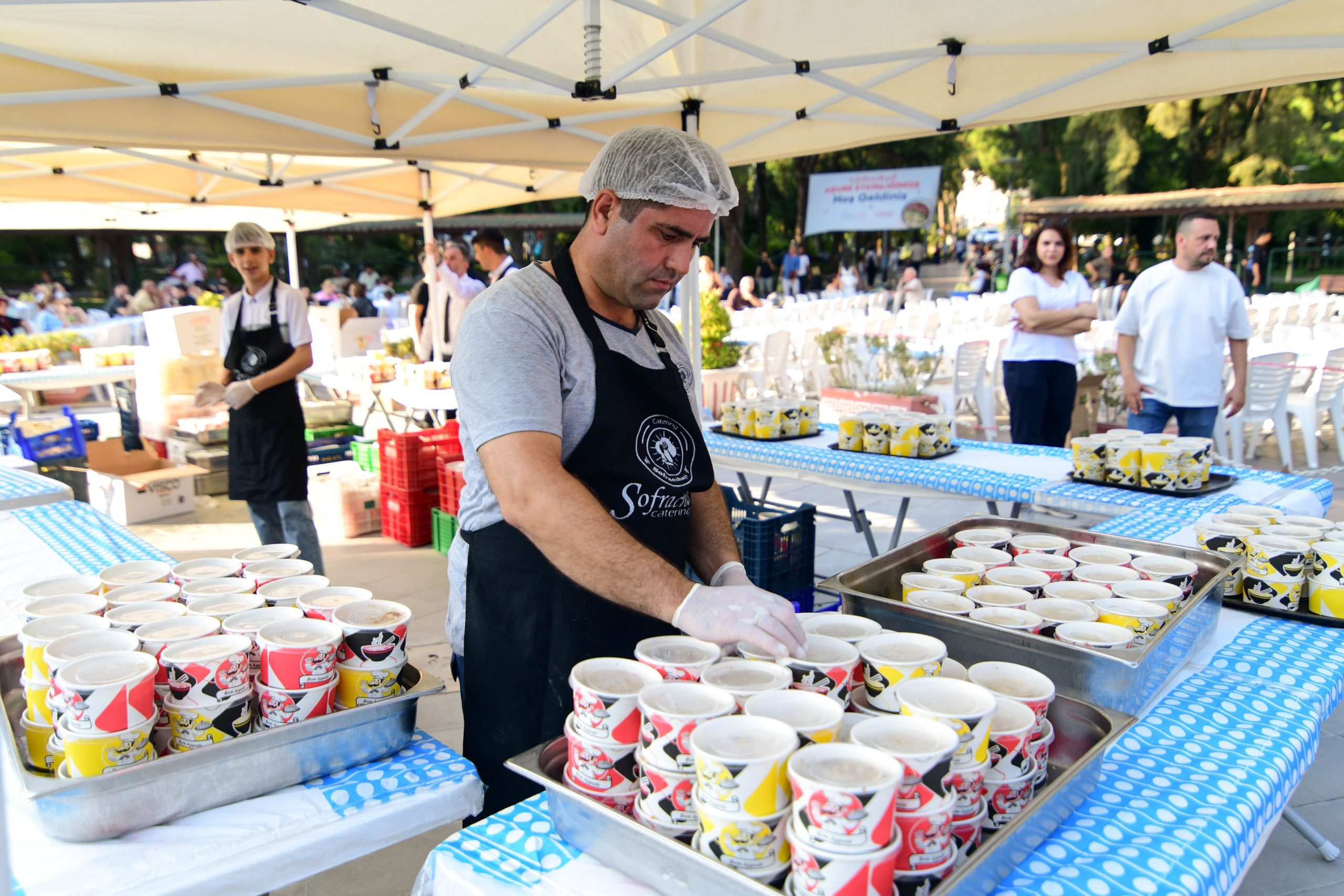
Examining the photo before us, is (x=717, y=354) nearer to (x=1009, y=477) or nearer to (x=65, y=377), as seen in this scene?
(x=1009, y=477)

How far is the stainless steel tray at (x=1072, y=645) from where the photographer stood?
5.12ft

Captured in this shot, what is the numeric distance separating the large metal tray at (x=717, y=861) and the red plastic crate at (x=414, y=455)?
471 centimetres

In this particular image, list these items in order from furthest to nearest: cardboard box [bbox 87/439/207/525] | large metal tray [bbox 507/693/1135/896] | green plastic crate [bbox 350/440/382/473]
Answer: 1. green plastic crate [bbox 350/440/382/473]
2. cardboard box [bbox 87/439/207/525]
3. large metal tray [bbox 507/693/1135/896]

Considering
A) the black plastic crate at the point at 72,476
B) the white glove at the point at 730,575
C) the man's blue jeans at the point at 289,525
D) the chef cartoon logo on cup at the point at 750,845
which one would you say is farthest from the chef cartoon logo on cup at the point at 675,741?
the black plastic crate at the point at 72,476

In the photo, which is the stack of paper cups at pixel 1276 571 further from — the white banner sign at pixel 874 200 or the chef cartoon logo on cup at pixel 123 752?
the white banner sign at pixel 874 200

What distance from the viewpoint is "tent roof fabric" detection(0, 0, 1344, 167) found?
3.20 meters

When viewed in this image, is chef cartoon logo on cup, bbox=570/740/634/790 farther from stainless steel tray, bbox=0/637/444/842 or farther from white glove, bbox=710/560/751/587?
white glove, bbox=710/560/751/587

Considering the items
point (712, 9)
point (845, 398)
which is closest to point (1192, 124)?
point (845, 398)

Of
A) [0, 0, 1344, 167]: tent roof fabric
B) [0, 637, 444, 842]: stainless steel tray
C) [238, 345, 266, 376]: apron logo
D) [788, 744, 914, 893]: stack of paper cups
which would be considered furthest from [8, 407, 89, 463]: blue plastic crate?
[788, 744, 914, 893]: stack of paper cups

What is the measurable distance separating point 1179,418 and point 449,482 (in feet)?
13.1

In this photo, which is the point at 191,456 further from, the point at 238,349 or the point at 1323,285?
the point at 1323,285

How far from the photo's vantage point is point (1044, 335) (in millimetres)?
4668

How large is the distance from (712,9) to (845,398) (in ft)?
15.7

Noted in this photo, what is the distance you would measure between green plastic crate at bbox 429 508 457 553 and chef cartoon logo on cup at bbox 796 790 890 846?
4.76m
